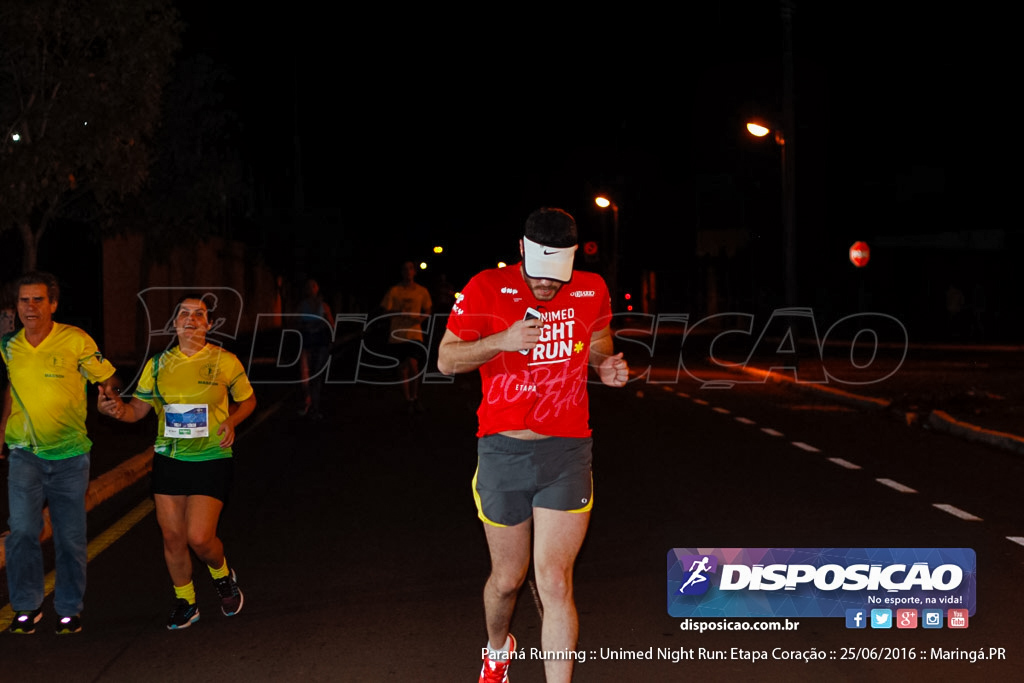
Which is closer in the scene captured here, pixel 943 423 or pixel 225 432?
pixel 225 432

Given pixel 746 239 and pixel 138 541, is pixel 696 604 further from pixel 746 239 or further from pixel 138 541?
pixel 746 239

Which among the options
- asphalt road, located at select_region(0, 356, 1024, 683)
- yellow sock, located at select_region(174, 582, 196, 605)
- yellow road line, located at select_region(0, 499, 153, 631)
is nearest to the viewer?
asphalt road, located at select_region(0, 356, 1024, 683)

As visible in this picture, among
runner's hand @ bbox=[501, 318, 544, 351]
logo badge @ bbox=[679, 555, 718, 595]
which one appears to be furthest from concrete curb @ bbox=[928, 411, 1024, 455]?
runner's hand @ bbox=[501, 318, 544, 351]

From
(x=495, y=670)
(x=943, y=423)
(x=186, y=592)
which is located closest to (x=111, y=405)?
(x=186, y=592)

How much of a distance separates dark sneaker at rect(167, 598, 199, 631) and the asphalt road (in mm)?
62

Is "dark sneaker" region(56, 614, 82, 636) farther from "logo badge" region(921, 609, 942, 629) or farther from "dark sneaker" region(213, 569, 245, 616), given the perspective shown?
"logo badge" region(921, 609, 942, 629)

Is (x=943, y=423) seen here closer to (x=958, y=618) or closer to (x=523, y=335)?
(x=958, y=618)

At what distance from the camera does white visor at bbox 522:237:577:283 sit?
501 cm

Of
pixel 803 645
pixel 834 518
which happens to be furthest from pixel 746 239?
pixel 803 645

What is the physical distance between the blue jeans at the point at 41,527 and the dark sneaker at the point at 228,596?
72cm

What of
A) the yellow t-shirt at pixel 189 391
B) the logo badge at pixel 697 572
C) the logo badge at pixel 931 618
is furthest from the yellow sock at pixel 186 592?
the logo badge at pixel 931 618

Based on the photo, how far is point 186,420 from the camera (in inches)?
268

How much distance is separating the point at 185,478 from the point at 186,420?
303mm

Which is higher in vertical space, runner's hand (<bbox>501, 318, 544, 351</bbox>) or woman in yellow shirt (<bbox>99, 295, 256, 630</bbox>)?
runner's hand (<bbox>501, 318, 544, 351</bbox>)
